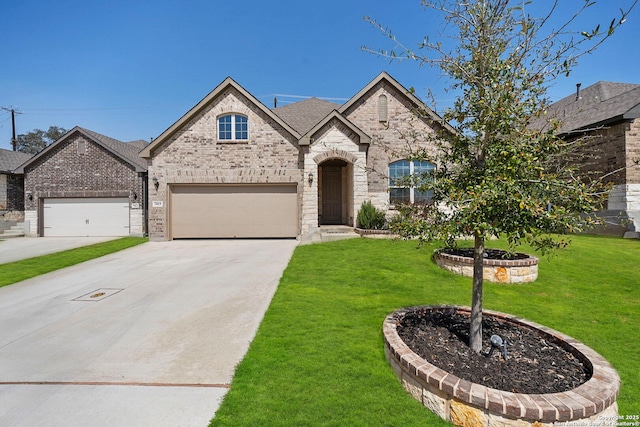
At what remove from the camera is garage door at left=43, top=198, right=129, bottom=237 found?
15695mm

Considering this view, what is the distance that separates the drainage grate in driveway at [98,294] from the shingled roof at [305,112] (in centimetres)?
1234

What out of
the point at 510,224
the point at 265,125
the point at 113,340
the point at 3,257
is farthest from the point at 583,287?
the point at 3,257

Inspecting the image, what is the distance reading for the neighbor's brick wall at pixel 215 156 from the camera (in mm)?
13812

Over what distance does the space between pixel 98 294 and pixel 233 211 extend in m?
7.83

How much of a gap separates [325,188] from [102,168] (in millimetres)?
11345

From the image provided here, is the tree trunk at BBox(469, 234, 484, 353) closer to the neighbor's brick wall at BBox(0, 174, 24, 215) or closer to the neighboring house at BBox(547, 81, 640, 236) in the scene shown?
the neighboring house at BBox(547, 81, 640, 236)

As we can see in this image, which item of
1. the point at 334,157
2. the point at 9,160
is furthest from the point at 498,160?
the point at 9,160

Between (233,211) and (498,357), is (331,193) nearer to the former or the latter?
(233,211)

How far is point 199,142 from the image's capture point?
545 inches

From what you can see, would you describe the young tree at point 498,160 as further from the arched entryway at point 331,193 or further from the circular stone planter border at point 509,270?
the arched entryway at point 331,193

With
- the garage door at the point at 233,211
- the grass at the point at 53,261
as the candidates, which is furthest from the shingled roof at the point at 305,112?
the grass at the point at 53,261

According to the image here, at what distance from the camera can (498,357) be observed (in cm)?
353

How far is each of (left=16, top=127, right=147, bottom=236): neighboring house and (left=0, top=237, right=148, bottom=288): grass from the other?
2.78 meters

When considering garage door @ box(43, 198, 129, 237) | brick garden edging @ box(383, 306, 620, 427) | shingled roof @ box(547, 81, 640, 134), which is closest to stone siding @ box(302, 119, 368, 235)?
shingled roof @ box(547, 81, 640, 134)
